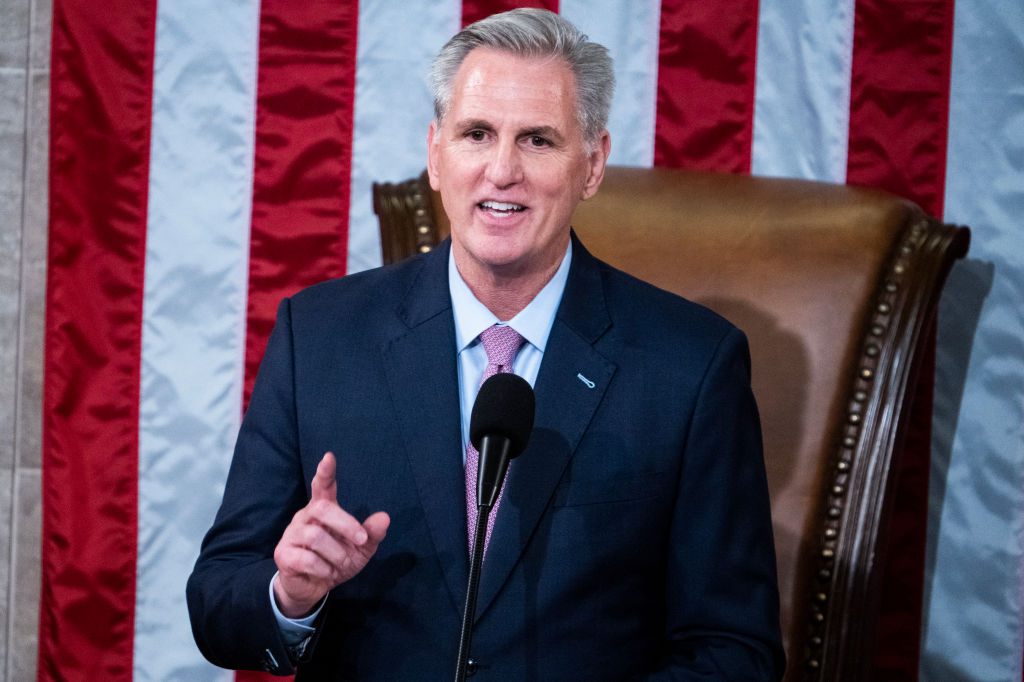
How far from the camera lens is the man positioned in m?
1.27

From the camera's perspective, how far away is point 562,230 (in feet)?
4.66

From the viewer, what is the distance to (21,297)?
2.12m

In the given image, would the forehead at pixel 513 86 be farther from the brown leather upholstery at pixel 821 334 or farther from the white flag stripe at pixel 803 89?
the white flag stripe at pixel 803 89

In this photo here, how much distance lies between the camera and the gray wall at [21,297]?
2100 millimetres

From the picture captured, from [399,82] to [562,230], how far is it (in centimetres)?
78

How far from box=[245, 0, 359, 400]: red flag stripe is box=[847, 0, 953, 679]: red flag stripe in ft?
3.42

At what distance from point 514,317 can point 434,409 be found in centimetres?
19

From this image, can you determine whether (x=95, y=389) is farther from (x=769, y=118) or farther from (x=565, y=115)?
(x=769, y=118)

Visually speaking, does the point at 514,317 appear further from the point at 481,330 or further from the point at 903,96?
the point at 903,96

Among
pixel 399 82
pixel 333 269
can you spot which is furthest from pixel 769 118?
pixel 333 269

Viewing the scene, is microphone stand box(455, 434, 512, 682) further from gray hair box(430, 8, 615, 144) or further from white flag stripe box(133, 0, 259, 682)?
white flag stripe box(133, 0, 259, 682)

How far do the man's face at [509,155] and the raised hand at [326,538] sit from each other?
0.45 meters

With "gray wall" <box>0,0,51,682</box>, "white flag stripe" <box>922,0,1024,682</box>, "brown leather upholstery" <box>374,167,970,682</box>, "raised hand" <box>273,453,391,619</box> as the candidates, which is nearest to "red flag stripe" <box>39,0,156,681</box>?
"gray wall" <box>0,0,51,682</box>

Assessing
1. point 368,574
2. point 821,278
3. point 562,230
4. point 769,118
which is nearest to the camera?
point 368,574
